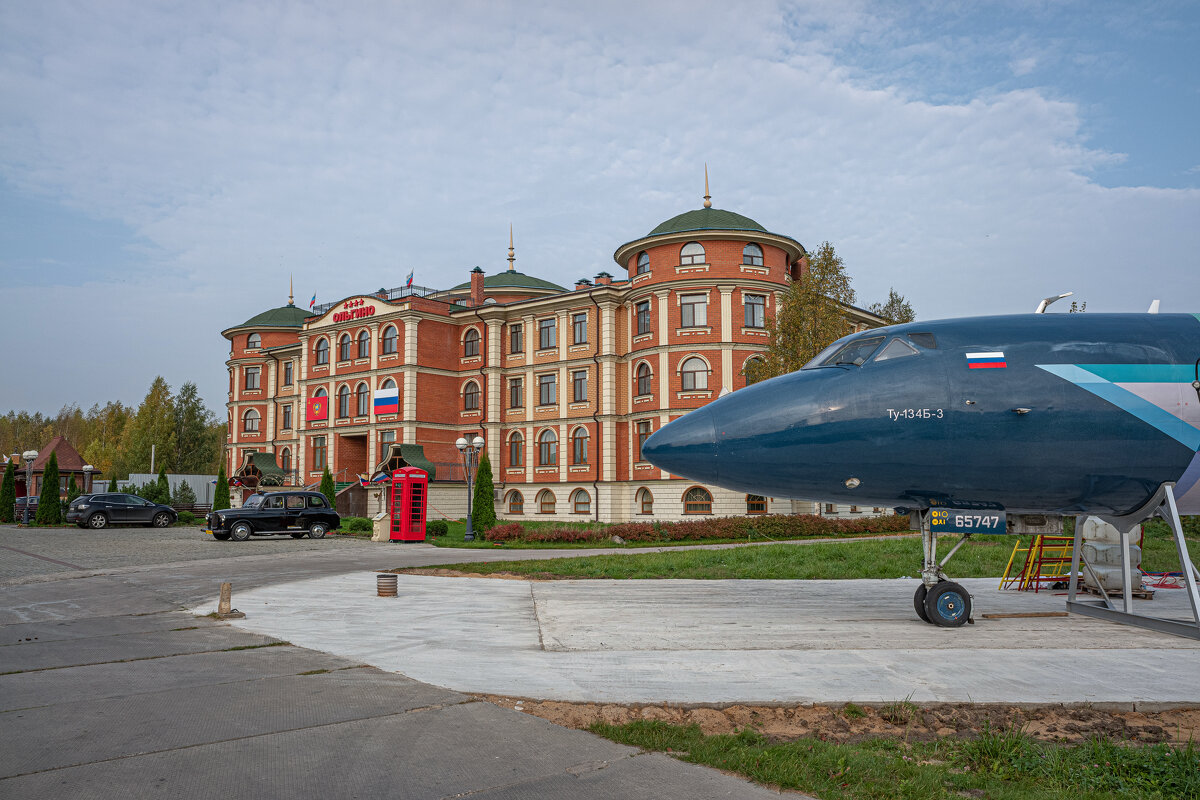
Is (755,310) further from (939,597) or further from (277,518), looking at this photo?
(939,597)

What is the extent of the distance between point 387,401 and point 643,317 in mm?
16463

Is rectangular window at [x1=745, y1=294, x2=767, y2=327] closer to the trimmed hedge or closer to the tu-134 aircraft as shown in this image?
the trimmed hedge

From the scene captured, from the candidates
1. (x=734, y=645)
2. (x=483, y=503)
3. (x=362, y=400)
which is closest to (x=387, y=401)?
(x=362, y=400)

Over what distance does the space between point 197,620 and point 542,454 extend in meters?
34.5

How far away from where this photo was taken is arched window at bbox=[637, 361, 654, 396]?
41094mm

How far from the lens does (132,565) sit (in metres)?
20.1

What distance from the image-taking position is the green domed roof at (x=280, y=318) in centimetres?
6028

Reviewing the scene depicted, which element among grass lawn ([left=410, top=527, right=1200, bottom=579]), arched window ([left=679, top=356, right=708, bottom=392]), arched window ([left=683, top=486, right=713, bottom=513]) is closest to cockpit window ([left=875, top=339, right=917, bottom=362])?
grass lawn ([left=410, top=527, right=1200, bottom=579])

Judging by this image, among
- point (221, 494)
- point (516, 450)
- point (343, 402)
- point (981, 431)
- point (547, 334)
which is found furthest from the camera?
point (343, 402)

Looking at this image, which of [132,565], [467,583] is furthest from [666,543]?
[132,565]

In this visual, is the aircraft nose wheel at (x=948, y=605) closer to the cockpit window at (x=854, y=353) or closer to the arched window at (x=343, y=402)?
the cockpit window at (x=854, y=353)

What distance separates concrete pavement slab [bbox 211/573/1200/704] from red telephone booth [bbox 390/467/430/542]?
1692 centimetres

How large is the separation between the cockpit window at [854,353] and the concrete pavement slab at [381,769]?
6.29 metres

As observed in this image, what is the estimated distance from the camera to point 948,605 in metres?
10.2
